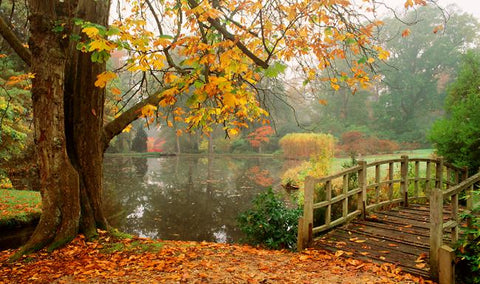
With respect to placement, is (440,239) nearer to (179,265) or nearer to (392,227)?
(392,227)

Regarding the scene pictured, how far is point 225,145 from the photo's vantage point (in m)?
38.8

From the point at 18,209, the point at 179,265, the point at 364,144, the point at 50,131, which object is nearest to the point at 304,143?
the point at 364,144

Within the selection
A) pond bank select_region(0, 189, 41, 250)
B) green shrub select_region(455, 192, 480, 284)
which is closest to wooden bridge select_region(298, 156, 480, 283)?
green shrub select_region(455, 192, 480, 284)

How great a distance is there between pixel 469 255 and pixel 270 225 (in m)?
3.24

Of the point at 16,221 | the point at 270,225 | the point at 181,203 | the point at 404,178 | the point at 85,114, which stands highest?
the point at 85,114

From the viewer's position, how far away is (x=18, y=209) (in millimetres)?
7691

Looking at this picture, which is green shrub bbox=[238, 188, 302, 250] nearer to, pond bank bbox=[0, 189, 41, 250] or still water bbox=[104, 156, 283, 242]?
still water bbox=[104, 156, 283, 242]

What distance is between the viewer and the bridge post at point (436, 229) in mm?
4484

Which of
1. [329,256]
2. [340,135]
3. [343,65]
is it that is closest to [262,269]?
[329,256]

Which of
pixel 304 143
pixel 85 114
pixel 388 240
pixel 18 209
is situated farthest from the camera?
pixel 304 143

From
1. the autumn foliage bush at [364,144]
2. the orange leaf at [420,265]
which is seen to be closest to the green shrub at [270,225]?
the orange leaf at [420,265]

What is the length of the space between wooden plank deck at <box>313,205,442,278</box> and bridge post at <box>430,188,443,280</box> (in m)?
0.12

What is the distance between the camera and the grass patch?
274 inches

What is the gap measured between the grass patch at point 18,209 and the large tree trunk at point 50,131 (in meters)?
2.52
